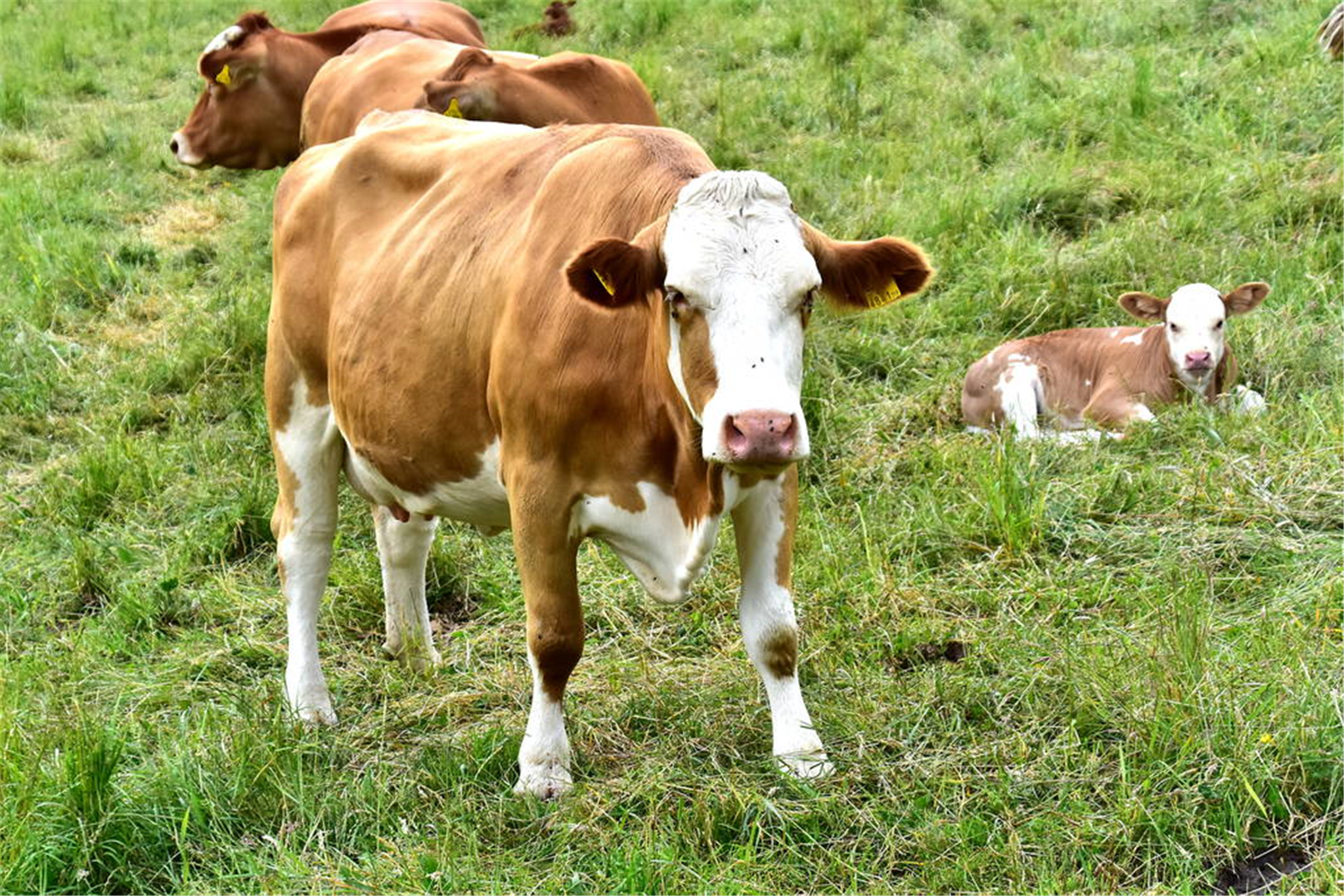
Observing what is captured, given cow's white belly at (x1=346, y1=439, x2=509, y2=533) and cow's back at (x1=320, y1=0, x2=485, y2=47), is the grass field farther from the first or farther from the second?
cow's back at (x1=320, y1=0, x2=485, y2=47)

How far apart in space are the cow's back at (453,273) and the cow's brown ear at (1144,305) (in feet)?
11.5

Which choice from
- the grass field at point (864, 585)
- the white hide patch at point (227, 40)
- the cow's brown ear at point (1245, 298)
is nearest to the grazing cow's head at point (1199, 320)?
the cow's brown ear at point (1245, 298)

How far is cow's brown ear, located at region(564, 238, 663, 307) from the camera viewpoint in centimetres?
352

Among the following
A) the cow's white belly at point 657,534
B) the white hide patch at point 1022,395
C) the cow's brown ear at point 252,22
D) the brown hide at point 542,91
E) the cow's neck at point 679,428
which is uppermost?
the cow's neck at point 679,428

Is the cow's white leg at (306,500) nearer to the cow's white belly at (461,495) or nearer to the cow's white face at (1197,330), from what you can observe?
the cow's white belly at (461,495)

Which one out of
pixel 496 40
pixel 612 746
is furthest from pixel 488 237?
pixel 496 40

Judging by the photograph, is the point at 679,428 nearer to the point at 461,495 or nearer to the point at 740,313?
the point at 740,313

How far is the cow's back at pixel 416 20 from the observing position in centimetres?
1136

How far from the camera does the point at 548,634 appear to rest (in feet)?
13.3

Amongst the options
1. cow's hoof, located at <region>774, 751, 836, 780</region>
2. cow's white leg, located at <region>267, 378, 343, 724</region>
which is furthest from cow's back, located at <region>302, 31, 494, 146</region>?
cow's hoof, located at <region>774, 751, 836, 780</region>

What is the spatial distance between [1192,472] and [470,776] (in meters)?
2.79

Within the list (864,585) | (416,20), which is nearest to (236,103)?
(416,20)

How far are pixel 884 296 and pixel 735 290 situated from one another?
571 millimetres

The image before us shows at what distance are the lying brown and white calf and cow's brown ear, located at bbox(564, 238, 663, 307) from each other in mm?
3199
